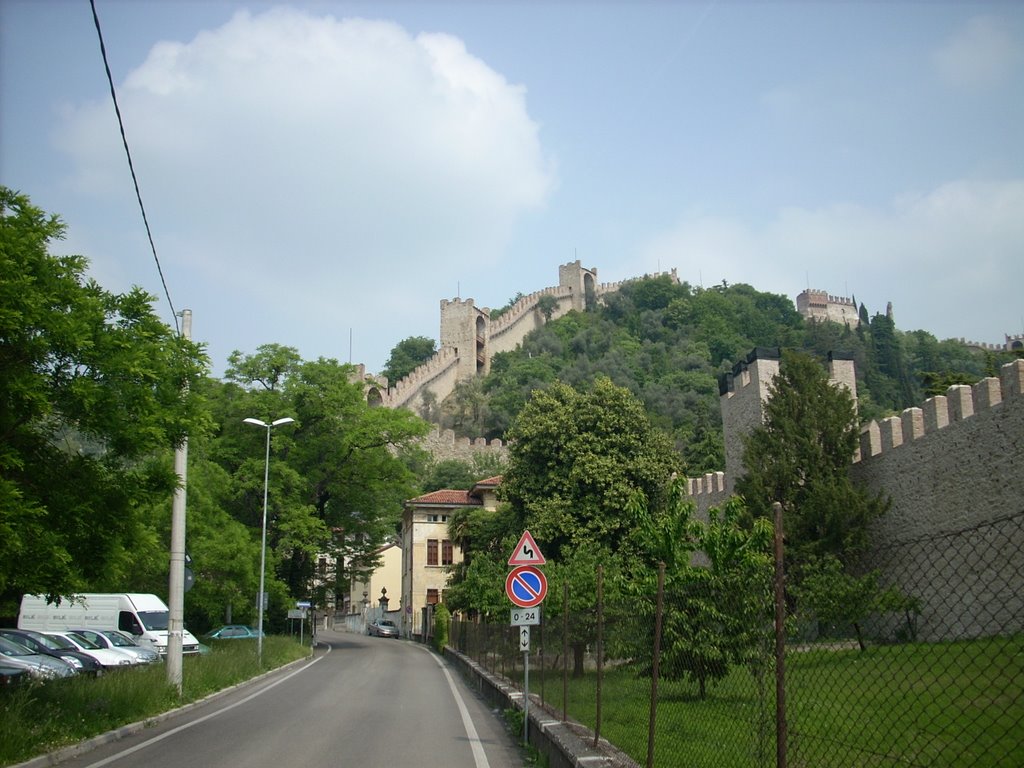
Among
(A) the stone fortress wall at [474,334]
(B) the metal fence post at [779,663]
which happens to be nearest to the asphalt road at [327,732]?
(B) the metal fence post at [779,663]

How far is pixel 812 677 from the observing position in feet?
19.4

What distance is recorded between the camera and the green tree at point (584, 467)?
3219cm

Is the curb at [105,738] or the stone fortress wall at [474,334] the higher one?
the stone fortress wall at [474,334]

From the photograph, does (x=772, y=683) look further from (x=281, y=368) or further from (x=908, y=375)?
(x=908, y=375)

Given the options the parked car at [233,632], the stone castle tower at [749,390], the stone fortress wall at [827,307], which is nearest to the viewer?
the stone castle tower at [749,390]

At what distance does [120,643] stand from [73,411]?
1698 centimetres

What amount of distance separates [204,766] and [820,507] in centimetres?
1915

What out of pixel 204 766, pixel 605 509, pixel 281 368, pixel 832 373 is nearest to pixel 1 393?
pixel 204 766

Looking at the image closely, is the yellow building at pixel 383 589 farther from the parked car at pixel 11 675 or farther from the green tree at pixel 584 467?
the parked car at pixel 11 675

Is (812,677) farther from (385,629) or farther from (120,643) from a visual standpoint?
(385,629)

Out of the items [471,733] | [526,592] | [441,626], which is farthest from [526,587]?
[441,626]

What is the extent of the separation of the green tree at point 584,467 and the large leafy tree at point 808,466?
558 centimetres

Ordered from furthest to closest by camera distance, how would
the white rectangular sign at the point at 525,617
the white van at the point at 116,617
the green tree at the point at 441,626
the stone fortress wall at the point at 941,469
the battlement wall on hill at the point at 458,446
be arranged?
the battlement wall on hill at the point at 458,446, the green tree at the point at 441,626, the white van at the point at 116,617, the stone fortress wall at the point at 941,469, the white rectangular sign at the point at 525,617

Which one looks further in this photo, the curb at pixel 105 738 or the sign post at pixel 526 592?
the sign post at pixel 526 592
